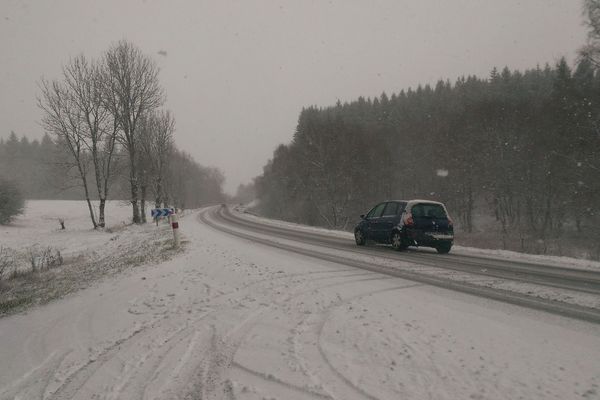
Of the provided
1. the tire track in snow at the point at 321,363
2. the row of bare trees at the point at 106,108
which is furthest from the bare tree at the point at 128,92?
the tire track in snow at the point at 321,363

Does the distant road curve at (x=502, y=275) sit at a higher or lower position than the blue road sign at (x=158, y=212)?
lower

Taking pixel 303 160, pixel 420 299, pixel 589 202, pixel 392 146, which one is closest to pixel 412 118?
pixel 392 146

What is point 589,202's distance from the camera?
2736 centimetres

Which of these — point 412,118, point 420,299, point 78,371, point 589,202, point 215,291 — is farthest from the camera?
point 412,118

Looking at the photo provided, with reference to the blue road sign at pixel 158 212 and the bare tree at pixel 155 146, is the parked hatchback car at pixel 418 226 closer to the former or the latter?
the blue road sign at pixel 158 212

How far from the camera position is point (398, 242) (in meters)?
10.7

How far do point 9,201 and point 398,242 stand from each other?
123 feet

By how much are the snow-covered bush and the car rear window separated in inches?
1482

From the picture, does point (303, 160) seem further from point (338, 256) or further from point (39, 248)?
point (338, 256)

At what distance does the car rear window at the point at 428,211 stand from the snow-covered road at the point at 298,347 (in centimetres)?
520

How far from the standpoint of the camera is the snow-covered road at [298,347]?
2641 mm

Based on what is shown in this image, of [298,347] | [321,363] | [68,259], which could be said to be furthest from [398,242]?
[68,259]

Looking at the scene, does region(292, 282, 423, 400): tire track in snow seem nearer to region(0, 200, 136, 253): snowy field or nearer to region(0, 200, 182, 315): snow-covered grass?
region(0, 200, 182, 315): snow-covered grass

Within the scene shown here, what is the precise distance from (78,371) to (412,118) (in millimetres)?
52600
